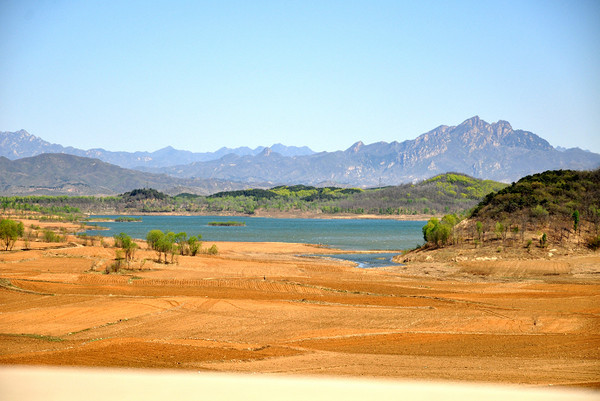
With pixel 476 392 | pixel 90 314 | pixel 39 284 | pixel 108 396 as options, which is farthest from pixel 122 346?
pixel 39 284

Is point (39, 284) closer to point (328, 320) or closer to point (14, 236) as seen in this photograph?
point (328, 320)

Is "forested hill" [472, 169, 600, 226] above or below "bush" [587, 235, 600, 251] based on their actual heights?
above

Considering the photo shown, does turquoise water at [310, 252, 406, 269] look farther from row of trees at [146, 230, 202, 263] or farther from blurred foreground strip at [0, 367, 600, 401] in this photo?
blurred foreground strip at [0, 367, 600, 401]

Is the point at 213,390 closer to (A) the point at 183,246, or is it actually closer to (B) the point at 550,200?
(A) the point at 183,246

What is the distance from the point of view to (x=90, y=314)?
92.5 ft

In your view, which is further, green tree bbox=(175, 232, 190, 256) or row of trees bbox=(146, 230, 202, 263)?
green tree bbox=(175, 232, 190, 256)

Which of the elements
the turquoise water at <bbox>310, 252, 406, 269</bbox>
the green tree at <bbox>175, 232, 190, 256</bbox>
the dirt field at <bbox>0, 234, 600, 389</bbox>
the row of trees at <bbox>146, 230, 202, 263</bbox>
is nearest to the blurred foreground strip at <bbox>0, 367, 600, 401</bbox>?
the dirt field at <bbox>0, 234, 600, 389</bbox>

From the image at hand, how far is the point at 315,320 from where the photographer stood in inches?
1083

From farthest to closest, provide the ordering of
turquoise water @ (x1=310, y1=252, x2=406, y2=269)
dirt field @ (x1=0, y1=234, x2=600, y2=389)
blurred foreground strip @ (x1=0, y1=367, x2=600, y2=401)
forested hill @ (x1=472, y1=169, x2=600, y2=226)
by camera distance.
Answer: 1. turquoise water @ (x1=310, y1=252, x2=406, y2=269)
2. forested hill @ (x1=472, y1=169, x2=600, y2=226)
3. dirt field @ (x1=0, y1=234, x2=600, y2=389)
4. blurred foreground strip @ (x1=0, y1=367, x2=600, y2=401)

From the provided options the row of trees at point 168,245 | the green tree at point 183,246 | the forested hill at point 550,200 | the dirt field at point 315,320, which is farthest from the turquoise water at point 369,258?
the green tree at point 183,246

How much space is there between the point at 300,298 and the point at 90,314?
1360cm

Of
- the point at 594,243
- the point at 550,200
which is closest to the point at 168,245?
the point at 594,243

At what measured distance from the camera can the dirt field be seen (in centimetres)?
1708

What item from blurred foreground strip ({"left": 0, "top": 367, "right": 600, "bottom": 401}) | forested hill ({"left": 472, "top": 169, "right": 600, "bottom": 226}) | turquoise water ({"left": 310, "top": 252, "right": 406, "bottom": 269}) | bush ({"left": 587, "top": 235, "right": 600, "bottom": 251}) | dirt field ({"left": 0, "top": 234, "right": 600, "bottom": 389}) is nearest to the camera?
blurred foreground strip ({"left": 0, "top": 367, "right": 600, "bottom": 401})
